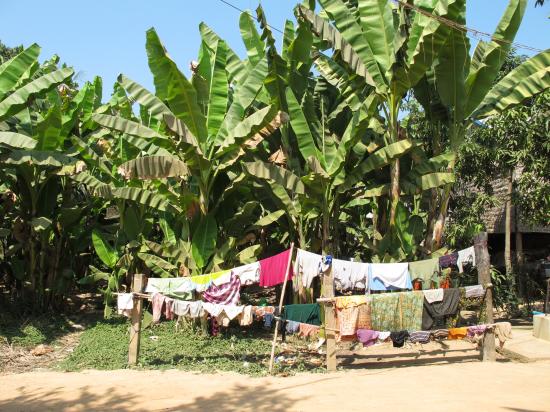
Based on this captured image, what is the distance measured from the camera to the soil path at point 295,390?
227 inches

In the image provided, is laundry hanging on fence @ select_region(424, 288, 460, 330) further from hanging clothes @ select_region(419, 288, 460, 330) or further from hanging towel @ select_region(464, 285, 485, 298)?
hanging towel @ select_region(464, 285, 485, 298)

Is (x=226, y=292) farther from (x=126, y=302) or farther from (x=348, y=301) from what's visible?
(x=348, y=301)

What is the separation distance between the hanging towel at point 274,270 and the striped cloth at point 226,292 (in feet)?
1.35

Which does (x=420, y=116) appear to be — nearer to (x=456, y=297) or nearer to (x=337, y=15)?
(x=337, y=15)

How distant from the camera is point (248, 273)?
26.6ft

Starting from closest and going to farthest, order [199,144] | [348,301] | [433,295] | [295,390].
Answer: [295,390]
[348,301]
[433,295]
[199,144]

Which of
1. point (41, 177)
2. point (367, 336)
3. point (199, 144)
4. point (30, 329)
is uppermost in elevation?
point (199, 144)

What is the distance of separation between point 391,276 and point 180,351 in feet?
12.0

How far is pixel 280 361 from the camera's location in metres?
8.06

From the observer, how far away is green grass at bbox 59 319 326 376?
7.89 meters

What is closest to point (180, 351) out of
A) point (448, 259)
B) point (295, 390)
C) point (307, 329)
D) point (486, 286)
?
point (307, 329)

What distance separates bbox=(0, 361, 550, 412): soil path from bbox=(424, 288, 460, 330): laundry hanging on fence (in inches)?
26.9

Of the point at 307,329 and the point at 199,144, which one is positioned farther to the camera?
the point at 199,144

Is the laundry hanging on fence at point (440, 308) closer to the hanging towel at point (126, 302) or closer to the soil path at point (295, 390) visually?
the soil path at point (295, 390)
